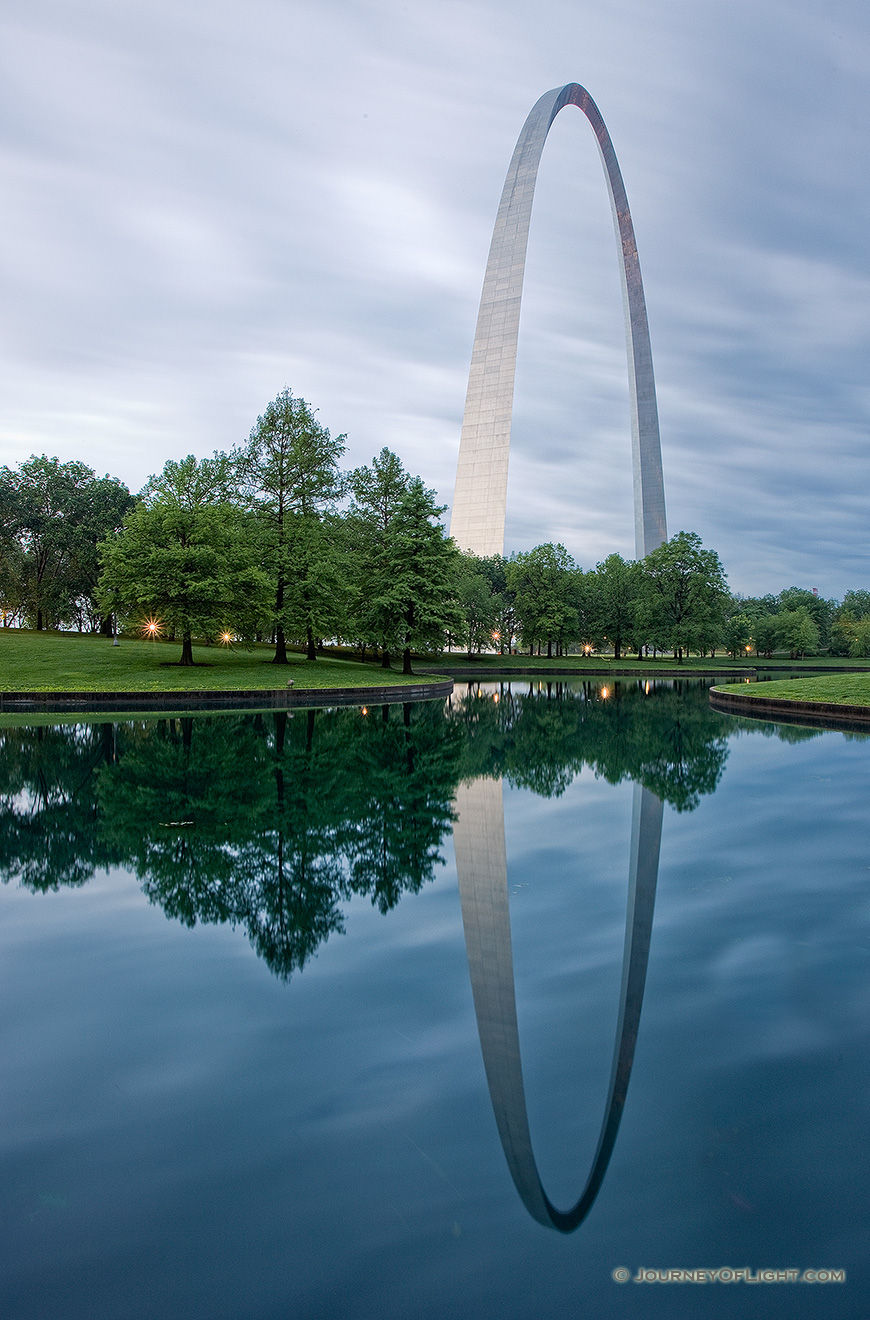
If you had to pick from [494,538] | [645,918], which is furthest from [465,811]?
[494,538]

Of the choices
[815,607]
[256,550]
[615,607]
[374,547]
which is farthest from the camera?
[815,607]

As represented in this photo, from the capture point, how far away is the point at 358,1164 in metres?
3.02

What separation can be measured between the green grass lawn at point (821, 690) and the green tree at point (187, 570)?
62.3 ft

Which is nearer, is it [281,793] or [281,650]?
[281,793]

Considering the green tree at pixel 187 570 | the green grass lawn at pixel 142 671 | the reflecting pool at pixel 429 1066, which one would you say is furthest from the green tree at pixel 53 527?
the reflecting pool at pixel 429 1066

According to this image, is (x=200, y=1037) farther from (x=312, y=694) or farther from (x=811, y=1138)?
(x=312, y=694)

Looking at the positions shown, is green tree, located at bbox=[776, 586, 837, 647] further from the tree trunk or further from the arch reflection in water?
the arch reflection in water

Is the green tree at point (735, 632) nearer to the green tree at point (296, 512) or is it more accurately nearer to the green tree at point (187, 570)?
the green tree at point (296, 512)

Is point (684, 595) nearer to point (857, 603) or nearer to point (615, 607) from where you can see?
point (615, 607)

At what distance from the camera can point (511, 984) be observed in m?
4.74

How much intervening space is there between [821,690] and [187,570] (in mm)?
23665

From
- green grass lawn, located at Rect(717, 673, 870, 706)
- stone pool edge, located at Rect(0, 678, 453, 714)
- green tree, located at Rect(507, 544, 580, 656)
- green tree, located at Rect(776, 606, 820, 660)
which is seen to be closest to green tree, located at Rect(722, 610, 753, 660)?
green tree, located at Rect(776, 606, 820, 660)

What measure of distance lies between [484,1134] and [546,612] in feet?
201

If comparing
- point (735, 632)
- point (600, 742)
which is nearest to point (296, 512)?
point (600, 742)
